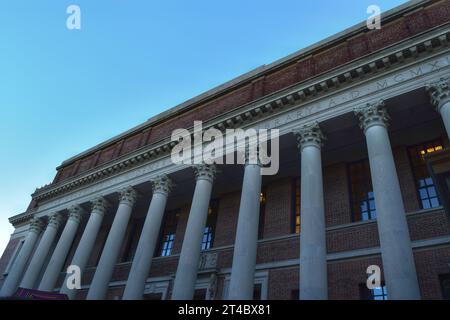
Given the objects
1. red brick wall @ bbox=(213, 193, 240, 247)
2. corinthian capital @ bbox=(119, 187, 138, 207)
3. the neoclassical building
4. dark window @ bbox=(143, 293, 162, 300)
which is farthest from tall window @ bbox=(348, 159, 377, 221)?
corinthian capital @ bbox=(119, 187, 138, 207)

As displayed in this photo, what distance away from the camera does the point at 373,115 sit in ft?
41.5

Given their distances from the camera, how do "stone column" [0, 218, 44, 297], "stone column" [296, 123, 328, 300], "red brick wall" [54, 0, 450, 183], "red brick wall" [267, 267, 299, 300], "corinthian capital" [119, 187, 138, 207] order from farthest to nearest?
"stone column" [0, 218, 44, 297] → "corinthian capital" [119, 187, 138, 207] → "red brick wall" [267, 267, 299, 300] → "red brick wall" [54, 0, 450, 183] → "stone column" [296, 123, 328, 300]

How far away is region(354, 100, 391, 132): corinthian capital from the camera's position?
493 inches

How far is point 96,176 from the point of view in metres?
22.2

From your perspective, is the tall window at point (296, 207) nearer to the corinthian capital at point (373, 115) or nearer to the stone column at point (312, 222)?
the stone column at point (312, 222)

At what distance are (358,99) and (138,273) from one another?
38.3ft

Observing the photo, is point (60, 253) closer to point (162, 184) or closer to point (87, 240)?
point (87, 240)

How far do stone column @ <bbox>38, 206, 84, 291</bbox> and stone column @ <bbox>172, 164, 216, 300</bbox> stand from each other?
10.2 m

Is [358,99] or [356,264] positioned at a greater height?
[358,99]

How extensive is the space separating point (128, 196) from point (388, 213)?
13.9 meters

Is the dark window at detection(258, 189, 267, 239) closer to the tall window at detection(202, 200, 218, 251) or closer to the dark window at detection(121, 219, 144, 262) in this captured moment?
the tall window at detection(202, 200, 218, 251)

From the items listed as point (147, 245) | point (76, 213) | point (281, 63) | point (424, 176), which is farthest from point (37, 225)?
point (424, 176)
